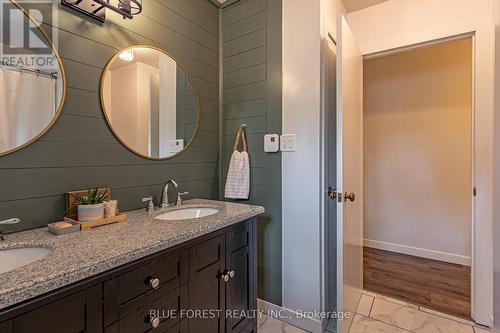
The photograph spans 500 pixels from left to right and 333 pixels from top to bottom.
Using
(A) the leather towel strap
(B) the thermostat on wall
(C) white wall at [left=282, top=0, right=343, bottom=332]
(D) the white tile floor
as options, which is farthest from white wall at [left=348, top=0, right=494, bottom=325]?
(A) the leather towel strap

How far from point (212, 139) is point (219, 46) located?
802 millimetres

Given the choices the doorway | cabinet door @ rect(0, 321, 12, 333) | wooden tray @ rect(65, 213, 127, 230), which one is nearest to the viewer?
cabinet door @ rect(0, 321, 12, 333)

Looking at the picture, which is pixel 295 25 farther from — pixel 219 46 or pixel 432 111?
pixel 432 111

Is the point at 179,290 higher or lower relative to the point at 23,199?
lower

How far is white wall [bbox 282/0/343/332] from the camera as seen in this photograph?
1634 mm

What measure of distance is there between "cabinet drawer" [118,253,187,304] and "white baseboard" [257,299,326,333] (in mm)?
1057

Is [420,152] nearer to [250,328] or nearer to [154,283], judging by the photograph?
[250,328]

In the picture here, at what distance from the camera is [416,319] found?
5.82 feet

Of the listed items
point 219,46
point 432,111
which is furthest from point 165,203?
point 432,111

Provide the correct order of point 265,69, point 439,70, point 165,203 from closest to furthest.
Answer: point 165,203
point 265,69
point 439,70

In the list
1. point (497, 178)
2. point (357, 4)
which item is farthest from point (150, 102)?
point (357, 4)

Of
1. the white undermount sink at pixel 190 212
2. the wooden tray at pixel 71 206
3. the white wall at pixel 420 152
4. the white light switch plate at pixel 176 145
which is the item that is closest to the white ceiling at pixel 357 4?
the white wall at pixel 420 152

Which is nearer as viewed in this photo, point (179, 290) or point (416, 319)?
point (179, 290)

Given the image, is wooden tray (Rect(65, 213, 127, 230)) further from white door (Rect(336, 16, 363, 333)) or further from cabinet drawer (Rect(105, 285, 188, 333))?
white door (Rect(336, 16, 363, 333))
